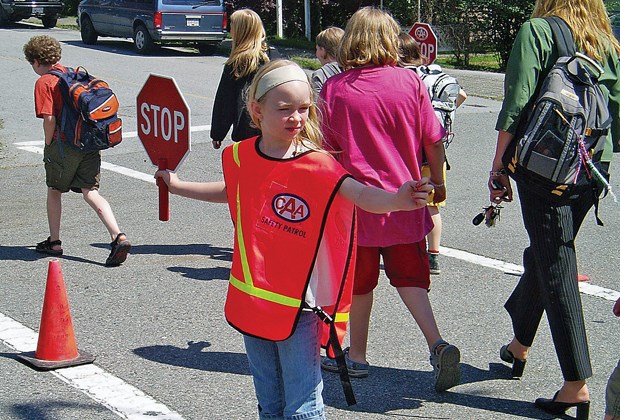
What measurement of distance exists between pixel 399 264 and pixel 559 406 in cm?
101

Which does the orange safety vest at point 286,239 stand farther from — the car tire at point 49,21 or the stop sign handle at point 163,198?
the car tire at point 49,21

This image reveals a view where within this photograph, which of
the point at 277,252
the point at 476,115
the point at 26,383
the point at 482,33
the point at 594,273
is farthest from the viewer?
the point at 482,33

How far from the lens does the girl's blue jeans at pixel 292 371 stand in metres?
3.41

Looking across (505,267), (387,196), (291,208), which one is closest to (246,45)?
(505,267)

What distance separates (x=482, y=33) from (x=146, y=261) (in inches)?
620

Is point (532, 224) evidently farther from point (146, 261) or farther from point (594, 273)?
point (146, 261)

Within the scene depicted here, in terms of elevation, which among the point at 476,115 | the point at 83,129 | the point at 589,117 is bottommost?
the point at 476,115

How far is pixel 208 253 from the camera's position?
751 centimetres

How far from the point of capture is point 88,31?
25.2m

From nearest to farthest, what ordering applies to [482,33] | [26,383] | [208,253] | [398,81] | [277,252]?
1. [277,252]
2. [398,81]
3. [26,383]
4. [208,253]
5. [482,33]

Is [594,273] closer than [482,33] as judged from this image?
Yes

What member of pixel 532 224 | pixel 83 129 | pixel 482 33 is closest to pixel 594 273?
pixel 532 224

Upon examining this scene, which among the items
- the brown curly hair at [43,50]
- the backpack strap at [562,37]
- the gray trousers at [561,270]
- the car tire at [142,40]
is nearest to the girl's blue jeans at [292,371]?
the gray trousers at [561,270]

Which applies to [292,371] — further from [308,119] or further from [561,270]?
[561,270]
